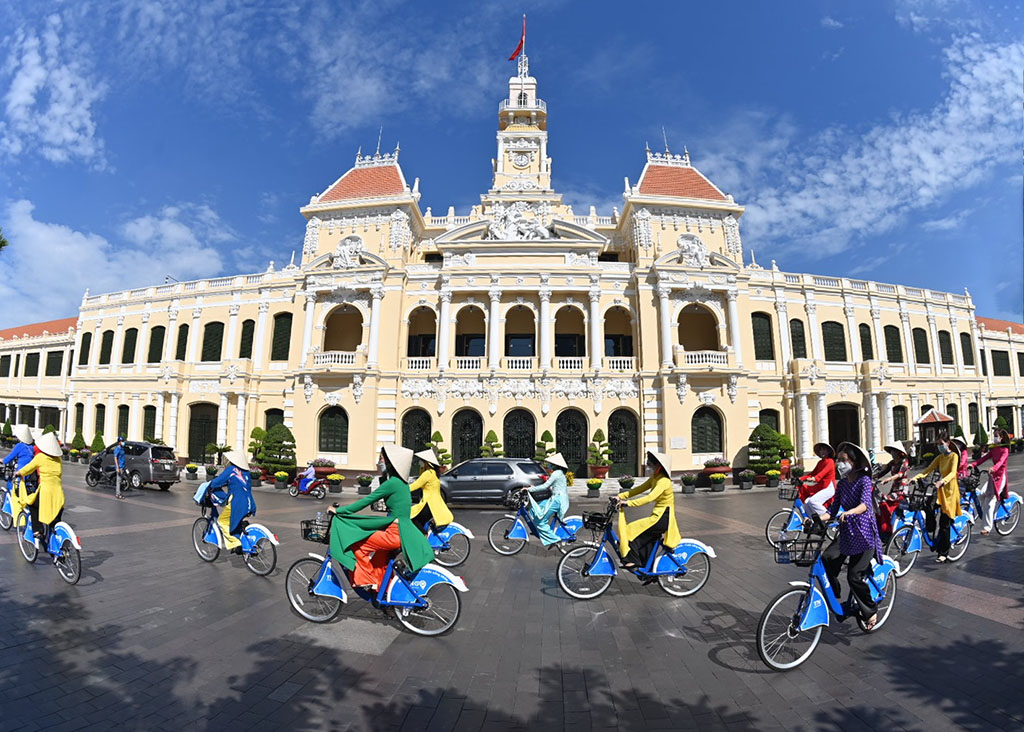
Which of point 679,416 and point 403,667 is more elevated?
point 679,416

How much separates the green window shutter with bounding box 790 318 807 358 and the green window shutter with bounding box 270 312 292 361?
27651 millimetres

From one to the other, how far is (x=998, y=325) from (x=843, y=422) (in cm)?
2408

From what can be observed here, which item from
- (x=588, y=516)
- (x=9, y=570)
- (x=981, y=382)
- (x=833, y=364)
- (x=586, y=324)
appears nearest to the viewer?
(x=588, y=516)

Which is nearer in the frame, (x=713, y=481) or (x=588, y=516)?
(x=588, y=516)

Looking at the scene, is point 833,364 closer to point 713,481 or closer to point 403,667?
point 713,481

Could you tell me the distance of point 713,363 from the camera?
24.0 metres

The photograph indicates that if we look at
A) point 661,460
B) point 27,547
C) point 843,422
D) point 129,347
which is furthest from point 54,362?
point 843,422

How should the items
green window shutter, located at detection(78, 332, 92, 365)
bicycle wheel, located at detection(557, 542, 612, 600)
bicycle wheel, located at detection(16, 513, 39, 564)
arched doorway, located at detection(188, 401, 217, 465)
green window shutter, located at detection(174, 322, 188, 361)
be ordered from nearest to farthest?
bicycle wheel, located at detection(557, 542, 612, 600)
bicycle wheel, located at detection(16, 513, 39, 564)
arched doorway, located at detection(188, 401, 217, 465)
green window shutter, located at detection(174, 322, 188, 361)
green window shutter, located at detection(78, 332, 92, 365)

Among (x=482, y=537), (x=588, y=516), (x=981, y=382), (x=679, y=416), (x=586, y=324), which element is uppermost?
(x=586, y=324)

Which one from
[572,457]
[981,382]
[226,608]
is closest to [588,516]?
[226,608]

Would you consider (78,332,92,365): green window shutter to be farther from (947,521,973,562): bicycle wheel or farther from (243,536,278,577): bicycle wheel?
(947,521,973,562): bicycle wheel

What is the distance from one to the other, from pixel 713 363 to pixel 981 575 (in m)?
17.3

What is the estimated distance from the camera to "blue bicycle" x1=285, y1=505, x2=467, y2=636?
5.05 metres

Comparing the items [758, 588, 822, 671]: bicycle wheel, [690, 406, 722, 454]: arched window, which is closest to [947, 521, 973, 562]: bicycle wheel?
[758, 588, 822, 671]: bicycle wheel
